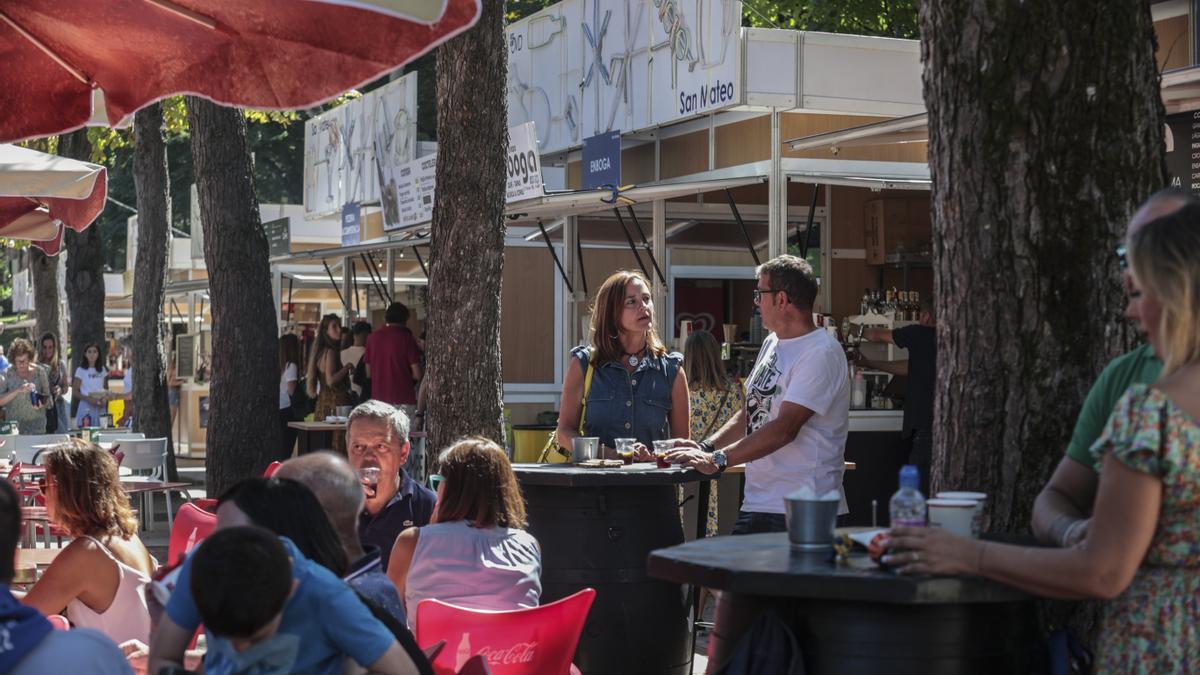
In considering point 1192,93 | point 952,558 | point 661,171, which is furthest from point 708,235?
point 952,558

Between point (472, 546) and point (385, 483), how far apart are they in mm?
965

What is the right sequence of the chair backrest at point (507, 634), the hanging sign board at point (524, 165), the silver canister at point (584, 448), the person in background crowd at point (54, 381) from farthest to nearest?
the person in background crowd at point (54, 381) < the hanging sign board at point (524, 165) < the silver canister at point (584, 448) < the chair backrest at point (507, 634)

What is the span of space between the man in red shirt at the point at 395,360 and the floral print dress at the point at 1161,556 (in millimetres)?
12659

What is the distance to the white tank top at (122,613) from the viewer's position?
480 centimetres

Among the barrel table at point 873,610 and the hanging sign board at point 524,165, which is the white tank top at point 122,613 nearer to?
the barrel table at point 873,610

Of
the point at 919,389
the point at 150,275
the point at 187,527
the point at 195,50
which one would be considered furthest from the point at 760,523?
the point at 150,275

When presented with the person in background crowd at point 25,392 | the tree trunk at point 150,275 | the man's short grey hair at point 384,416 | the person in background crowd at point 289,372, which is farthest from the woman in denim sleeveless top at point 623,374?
the person in background crowd at point 289,372

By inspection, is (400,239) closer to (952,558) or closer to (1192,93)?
(1192,93)

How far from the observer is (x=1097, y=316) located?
3926 millimetres

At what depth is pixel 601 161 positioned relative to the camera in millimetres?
12961

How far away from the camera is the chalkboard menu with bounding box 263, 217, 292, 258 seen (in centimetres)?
2028

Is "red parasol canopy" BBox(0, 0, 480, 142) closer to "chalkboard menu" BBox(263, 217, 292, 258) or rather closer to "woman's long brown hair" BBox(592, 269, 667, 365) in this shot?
"woman's long brown hair" BBox(592, 269, 667, 365)

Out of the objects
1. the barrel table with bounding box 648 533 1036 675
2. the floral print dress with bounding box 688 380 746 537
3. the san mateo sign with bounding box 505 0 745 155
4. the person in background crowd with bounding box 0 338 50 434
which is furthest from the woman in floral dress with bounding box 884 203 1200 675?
the person in background crowd with bounding box 0 338 50 434

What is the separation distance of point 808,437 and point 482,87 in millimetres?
3000
